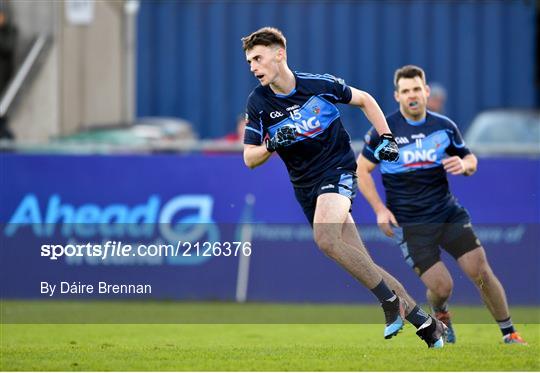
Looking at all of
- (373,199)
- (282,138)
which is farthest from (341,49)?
(282,138)

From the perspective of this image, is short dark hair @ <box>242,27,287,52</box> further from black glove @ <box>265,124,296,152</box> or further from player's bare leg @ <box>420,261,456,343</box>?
player's bare leg @ <box>420,261,456,343</box>

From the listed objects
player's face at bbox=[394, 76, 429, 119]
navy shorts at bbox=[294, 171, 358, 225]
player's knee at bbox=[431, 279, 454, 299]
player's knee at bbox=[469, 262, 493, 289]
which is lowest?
player's knee at bbox=[431, 279, 454, 299]

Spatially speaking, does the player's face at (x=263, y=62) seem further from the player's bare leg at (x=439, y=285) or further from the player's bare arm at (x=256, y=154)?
the player's bare leg at (x=439, y=285)

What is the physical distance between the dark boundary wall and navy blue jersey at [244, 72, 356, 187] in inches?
618

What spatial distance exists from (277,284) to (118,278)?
157 inches

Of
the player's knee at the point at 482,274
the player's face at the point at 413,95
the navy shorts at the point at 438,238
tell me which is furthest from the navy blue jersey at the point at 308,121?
the player's knee at the point at 482,274

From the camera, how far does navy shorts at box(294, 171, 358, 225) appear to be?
9062mm

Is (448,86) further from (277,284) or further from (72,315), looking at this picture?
(72,315)

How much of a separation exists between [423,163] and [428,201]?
11.9 inches

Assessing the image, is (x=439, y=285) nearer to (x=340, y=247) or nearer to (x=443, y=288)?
(x=443, y=288)

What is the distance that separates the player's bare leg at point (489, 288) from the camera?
10.0 metres

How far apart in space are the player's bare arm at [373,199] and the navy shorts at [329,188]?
40.0 inches

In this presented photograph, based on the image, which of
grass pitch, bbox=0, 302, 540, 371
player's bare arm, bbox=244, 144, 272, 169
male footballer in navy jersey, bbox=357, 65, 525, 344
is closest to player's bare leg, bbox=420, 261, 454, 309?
male footballer in navy jersey, bbox=357, 65, 525, 344

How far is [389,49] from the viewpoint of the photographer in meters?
25.4
